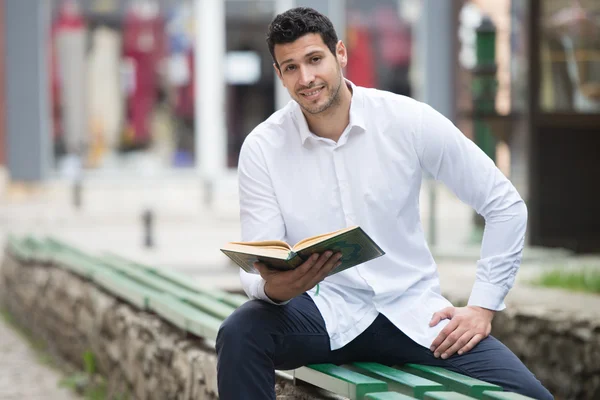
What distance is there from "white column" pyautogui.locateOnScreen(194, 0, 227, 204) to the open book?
16586 millimetres

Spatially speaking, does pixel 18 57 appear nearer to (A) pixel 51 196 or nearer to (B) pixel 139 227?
(A) pixel 51 196

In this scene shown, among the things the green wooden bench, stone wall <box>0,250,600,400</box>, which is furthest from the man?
stone wall <box>0,250,600,400</box>

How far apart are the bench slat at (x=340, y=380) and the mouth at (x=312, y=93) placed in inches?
32.6

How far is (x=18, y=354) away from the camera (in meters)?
7.52

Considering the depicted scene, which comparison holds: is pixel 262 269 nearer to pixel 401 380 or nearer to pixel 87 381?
pixel 401 380

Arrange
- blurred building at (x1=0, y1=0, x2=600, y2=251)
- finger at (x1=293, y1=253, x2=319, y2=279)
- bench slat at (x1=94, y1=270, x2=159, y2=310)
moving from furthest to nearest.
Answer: blurred building at (x1=0, y1=0, x2=600, y2=251), bench slat at (x1=94, y1=270, x2=159, y2=310), finger at (x1=293, y1=253, x2=319, y2=279)

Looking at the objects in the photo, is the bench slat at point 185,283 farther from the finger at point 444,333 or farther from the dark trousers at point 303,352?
Result: the finger at point 444,333

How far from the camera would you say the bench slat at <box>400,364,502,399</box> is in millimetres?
3289

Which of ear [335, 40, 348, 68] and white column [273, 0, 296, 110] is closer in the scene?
ear [335, 40, 348, 68]

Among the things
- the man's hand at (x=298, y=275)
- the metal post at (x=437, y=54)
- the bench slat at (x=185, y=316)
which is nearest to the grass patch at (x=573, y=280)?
the bench slat at (x=185, y=316)

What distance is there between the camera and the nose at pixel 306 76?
3625 millimetres

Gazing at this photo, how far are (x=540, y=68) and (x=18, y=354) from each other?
5052mm

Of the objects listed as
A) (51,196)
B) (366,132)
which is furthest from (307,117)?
(51,196)

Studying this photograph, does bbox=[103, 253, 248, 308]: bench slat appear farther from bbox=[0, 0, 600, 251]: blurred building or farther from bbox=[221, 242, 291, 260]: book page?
bbox=[0, 0, 600, 251]: blurred building
